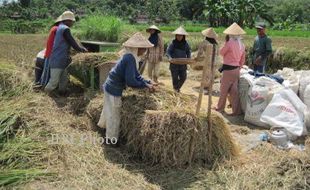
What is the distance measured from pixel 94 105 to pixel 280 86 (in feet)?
9.04

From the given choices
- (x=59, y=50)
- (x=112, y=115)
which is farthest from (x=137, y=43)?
(x=59, y=50)

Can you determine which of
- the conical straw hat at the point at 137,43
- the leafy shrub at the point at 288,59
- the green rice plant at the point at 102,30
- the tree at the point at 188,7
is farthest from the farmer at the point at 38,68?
the tree at the point at 188,7

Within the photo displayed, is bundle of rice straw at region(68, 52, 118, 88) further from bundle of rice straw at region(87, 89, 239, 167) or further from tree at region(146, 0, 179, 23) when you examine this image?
tree at region(146, 0, 179, 23)

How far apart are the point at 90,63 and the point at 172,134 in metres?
2.49

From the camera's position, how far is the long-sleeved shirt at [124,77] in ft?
16.7

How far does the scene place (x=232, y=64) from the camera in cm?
735

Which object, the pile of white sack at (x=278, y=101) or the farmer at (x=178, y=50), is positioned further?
the farmer at (x=178, y=50)

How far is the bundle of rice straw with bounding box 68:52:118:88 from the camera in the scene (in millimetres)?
6867

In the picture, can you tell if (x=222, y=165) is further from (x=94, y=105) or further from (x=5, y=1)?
(x=5, y=1)

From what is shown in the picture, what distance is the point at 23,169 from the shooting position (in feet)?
13.9

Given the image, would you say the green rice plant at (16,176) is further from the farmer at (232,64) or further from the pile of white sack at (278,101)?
the farmer at (232,64)

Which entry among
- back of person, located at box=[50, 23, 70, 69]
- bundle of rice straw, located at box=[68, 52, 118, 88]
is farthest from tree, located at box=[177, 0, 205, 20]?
bundle of rice straw, located at box=[68, 52, 118, 88]

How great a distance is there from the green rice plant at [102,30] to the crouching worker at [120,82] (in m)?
8.84

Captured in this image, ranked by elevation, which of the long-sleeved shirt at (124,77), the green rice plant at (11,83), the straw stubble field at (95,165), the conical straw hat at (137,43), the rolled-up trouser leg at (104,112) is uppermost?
the conical straw hat at (137,43)
